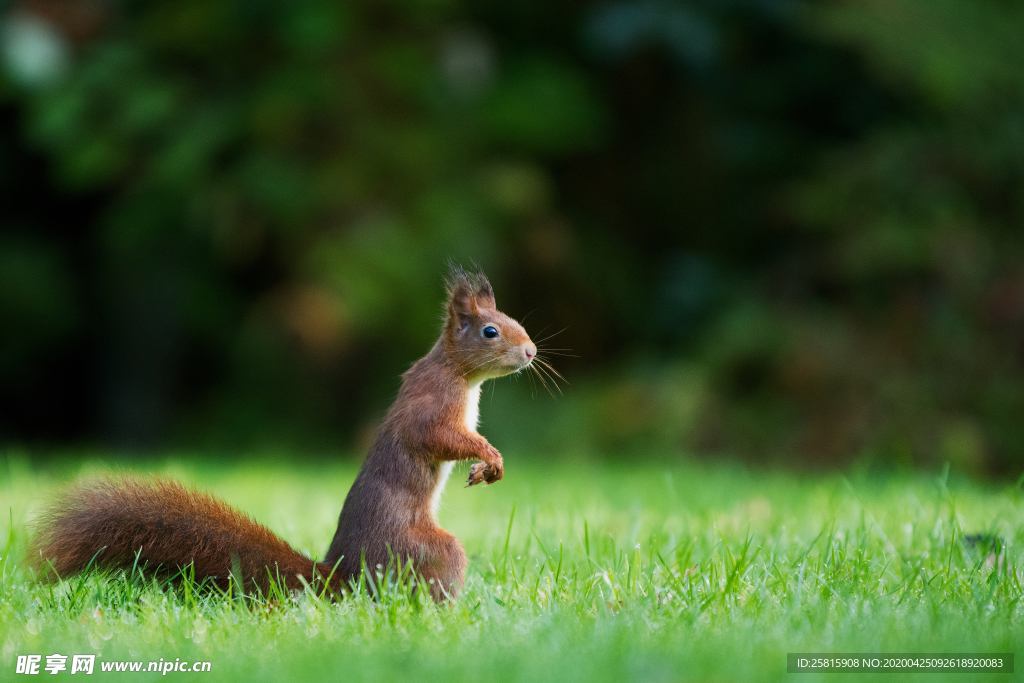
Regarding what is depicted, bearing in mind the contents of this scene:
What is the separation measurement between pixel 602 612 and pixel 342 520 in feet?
2.09

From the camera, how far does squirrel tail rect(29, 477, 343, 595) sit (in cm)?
221

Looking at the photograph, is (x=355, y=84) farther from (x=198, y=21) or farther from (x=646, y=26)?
(x=646, y=26)

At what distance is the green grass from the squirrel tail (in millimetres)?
72

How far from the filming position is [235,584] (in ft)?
7.39

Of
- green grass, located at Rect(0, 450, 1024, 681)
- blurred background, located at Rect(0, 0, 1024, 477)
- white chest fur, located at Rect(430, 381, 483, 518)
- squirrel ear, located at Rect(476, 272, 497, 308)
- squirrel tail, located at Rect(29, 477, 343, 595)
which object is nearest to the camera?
green grass, located at Rect(0, 450, 1024, 681)

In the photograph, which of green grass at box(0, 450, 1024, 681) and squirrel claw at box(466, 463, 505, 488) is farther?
squirrel claw at box(466, 463, 505, 488)

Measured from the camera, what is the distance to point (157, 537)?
2.22 m

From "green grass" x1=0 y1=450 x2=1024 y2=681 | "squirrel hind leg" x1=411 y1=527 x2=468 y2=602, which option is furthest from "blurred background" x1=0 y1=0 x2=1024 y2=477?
"squirrel hind leg" x1=411 y1=527 x2=468 y2=602

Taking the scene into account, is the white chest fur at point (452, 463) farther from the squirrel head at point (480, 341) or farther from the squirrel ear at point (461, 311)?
the squirrel ear at point (461, 311)

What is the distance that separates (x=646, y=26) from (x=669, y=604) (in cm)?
524

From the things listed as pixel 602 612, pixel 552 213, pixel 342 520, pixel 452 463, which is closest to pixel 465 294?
pixel 452 463

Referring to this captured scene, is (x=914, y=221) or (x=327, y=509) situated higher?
(x=914, y=221)

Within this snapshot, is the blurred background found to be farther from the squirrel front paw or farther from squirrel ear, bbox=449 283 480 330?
the squirrel front paw

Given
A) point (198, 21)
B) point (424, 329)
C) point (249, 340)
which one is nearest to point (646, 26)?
point (424, 329)
